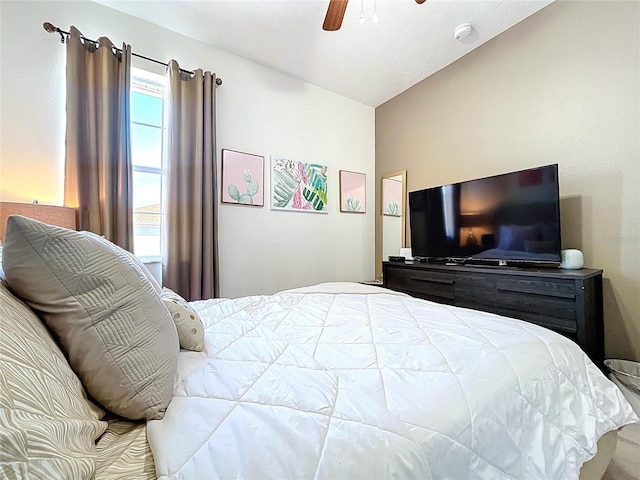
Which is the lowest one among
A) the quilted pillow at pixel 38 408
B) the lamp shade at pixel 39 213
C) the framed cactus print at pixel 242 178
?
the quilted pillow at pixel 38 408

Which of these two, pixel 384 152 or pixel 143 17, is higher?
pixel 143 17

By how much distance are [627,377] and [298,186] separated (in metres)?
2.89

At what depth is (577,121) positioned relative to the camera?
6.50ft

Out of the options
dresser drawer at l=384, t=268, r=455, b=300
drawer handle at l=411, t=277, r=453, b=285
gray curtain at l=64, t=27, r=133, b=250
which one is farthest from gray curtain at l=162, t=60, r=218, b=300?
drawer handle at l=411, t=277, r=453, b=285

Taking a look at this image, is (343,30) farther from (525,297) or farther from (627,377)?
(627,377)

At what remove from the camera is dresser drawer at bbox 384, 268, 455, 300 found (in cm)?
226

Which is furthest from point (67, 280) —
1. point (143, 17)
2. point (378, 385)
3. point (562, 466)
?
point (143, 17)

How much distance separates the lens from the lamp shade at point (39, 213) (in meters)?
1.44

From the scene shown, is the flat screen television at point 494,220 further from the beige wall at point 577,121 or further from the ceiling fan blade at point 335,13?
the ceiling fan blade at point 335,13

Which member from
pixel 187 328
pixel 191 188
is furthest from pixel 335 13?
pixel 187 328

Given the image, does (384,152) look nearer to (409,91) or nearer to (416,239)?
(409,91)

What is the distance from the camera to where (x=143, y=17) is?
220 cm

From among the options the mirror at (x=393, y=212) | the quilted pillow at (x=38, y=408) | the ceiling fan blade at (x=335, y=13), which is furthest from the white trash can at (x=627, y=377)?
the ceiling fan blade at (x=335, y=13)

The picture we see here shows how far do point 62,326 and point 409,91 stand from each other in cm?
365
